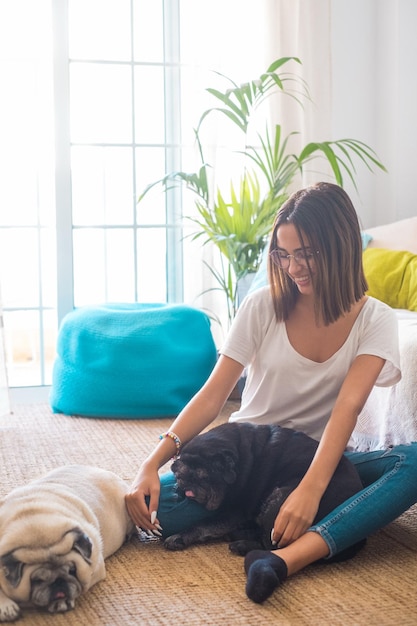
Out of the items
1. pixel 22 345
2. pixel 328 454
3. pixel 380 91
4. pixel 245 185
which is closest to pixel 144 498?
pixel 328 454

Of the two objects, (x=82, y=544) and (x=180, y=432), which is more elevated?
(x=180, y=432)

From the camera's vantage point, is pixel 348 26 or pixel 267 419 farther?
pixel 348 26

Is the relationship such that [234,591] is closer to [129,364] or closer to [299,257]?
[299,257]

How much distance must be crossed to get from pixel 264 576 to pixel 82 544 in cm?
36

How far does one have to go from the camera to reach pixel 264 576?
1.71m

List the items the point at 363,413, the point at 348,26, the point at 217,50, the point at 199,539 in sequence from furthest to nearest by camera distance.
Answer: the point at 348,26 < the point at 217,50 < the point at 363,413 < the point at 199,539

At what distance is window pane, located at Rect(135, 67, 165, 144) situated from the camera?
164 inches

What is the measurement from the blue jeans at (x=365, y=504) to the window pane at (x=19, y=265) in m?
2.34

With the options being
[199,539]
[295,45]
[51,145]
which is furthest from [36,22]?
[199,539]

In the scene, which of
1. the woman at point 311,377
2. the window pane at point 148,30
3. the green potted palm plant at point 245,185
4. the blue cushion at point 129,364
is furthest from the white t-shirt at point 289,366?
the window pane at point 148,30

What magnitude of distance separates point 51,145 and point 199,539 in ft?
8.26

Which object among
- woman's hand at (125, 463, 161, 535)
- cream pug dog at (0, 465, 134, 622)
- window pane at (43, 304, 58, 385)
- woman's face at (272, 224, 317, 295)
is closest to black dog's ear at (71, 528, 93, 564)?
cream pug dog at (0, 465, 134, 622)

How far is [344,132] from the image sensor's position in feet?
14.4

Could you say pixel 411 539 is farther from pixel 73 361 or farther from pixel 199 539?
pixel 73 361
